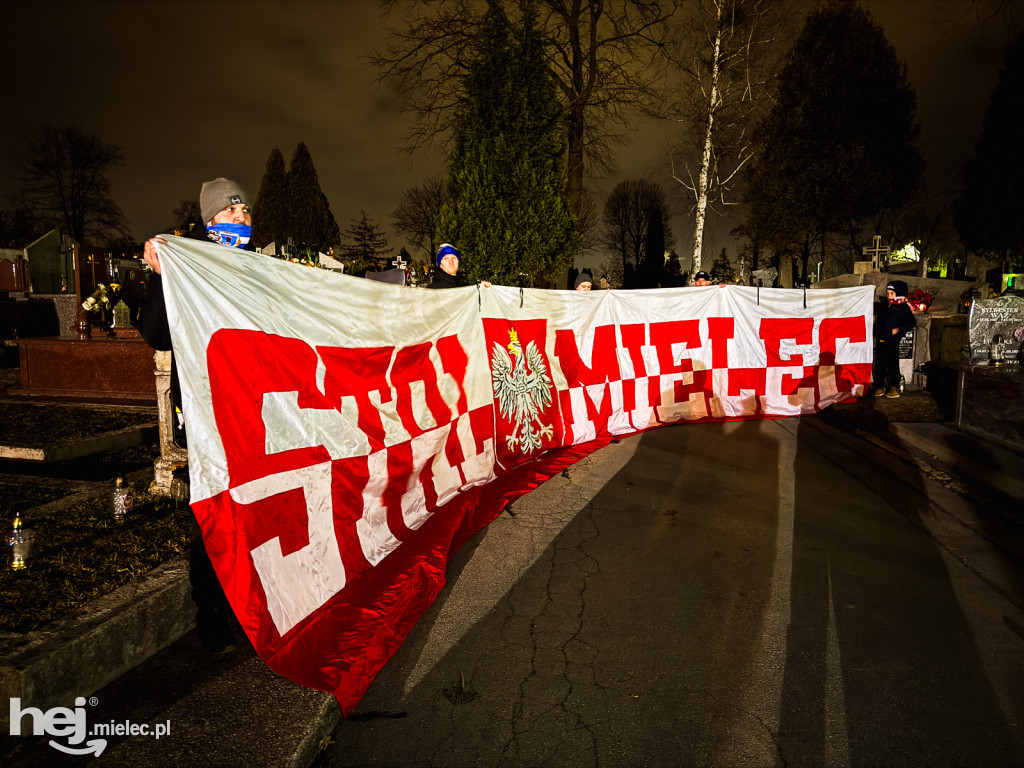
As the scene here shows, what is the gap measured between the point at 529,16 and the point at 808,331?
8.18 meters

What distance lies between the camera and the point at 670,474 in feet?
19.0

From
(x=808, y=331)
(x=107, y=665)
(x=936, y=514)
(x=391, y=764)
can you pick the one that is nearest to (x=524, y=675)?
(x=391, y=764)

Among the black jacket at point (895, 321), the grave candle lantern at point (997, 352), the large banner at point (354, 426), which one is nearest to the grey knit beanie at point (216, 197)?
the large banner at point (354, 426)

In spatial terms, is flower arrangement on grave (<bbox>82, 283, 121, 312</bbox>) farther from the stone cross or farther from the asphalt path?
the stone cross

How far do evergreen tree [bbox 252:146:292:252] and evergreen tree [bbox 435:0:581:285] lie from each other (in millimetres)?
35135

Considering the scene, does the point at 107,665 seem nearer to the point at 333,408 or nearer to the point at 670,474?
the point at 333,408

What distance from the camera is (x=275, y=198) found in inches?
1726

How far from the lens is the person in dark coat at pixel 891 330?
9.20 meters

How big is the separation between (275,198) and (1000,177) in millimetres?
44789

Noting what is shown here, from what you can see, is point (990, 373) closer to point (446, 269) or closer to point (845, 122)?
point (446, 269)

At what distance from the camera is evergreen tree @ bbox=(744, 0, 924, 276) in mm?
27125

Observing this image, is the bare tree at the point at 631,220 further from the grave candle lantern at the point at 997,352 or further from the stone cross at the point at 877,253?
the grave candle lantern at the point at 997,352

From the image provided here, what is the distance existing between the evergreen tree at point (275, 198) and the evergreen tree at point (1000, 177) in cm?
4307

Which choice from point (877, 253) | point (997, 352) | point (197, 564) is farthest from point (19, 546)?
point (877, 253)
